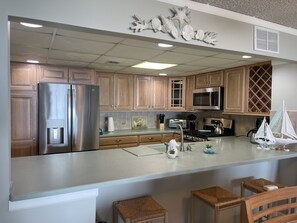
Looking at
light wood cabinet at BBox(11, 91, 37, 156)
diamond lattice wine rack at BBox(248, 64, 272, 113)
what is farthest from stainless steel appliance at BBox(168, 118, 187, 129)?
light wood cabinet at BBox(11, 91, 37, 156)

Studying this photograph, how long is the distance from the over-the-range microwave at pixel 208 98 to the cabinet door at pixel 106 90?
5.55ft

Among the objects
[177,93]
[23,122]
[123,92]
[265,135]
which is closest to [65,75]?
[23,122]

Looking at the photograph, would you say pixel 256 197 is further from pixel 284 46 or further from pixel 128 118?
pixel 128 118

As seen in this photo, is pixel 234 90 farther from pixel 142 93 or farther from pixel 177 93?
pixel 142 93

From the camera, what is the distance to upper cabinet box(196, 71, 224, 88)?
3.89 meters

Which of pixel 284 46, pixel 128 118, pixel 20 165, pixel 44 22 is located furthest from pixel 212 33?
pixel 128 118

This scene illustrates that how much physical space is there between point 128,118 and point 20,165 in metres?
3.03

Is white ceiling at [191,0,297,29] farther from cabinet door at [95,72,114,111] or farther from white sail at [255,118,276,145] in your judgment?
cabinet door at [95,72,114,111]

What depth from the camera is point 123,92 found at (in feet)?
14.2

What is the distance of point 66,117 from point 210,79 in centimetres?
267

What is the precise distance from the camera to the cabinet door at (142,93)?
14.7 ft

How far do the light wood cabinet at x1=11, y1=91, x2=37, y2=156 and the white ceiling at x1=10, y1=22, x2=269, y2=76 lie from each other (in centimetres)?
56

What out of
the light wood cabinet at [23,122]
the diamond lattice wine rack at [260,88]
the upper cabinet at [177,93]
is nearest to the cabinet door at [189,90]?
the upper cabinet at [177,93]

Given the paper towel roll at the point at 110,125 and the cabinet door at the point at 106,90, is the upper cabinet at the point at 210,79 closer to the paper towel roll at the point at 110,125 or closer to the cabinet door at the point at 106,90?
the cabinet door at the point at 106,90
